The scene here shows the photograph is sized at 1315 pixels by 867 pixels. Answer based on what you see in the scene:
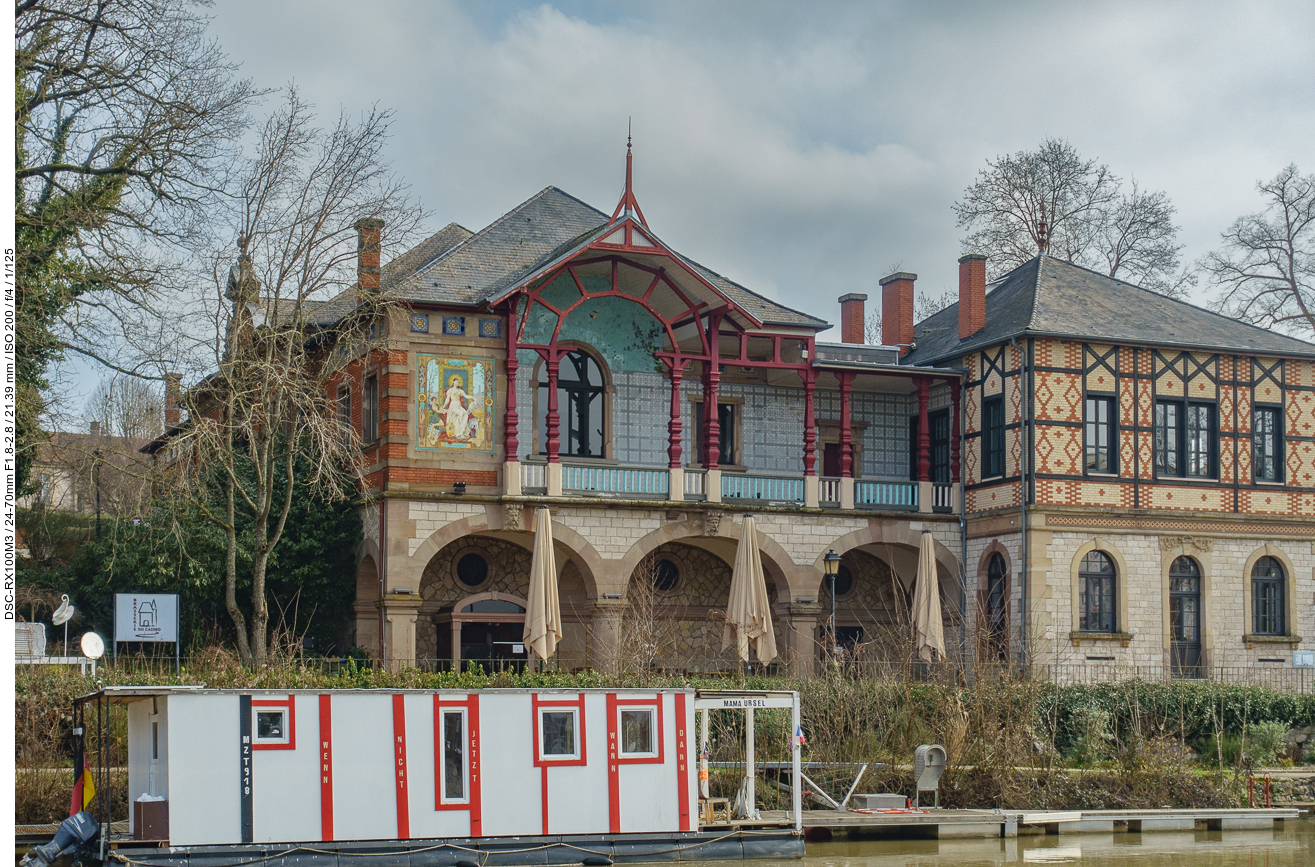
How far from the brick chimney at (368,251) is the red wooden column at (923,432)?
1112cm

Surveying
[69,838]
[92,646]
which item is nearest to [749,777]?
[69,838]

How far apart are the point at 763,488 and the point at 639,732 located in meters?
11.6

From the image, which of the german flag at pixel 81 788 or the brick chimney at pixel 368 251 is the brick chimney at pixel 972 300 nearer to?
the brick chimney at pixel 368 251

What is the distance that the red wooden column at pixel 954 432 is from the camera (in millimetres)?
30438

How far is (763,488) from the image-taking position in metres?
28.7

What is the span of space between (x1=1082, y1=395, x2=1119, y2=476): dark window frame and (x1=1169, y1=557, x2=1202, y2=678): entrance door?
2344mm

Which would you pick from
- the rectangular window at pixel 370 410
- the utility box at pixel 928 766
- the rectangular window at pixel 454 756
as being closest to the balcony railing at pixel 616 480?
the rectangular window at pixel 370 410

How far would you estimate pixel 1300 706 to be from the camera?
997 inches

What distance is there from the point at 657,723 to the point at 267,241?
400 inches

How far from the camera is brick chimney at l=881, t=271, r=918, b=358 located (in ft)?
109

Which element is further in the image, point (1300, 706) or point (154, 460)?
point (1300, 706)

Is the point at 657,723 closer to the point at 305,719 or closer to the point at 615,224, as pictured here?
the point at 305,719

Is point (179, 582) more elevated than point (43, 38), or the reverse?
point (43, 38)

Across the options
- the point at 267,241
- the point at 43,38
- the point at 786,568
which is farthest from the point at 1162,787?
the point at 43,38
